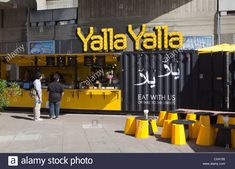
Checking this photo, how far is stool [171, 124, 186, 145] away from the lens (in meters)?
10.5

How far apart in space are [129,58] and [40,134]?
20.6 ft

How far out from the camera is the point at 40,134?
12.1 m

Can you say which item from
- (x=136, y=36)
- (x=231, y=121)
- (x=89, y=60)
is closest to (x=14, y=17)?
(x=136, y=36)

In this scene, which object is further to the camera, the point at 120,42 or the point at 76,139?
the point at 120,42

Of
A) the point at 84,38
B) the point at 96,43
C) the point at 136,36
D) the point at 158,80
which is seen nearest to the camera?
the point at 158,80

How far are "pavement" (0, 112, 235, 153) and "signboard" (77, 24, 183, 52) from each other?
11463 millimetres

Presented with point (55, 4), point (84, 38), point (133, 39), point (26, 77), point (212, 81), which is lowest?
point (212, 81)

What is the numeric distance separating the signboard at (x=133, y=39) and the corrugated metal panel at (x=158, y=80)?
373 inches

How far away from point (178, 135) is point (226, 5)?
54.9 feet

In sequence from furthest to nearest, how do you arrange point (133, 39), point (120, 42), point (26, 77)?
point (120, 42) → point (133, 39) → point (26, 77)

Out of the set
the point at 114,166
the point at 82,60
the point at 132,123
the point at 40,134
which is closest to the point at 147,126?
the point at 132,123

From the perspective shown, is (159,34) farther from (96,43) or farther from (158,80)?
(158,80)

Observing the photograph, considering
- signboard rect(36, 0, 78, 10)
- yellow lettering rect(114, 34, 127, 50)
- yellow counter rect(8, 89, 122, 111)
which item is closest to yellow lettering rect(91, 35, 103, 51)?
yellow lettering rect(114, 34, 127, 50)

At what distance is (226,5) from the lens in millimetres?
25000
